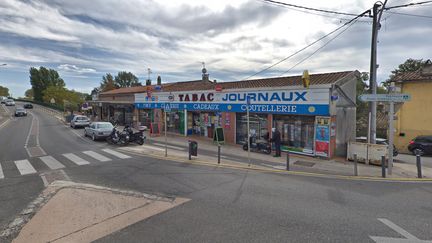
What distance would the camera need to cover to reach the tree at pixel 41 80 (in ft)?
273

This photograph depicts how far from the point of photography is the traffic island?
187 inches

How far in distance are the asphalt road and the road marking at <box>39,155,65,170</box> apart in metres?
0.35

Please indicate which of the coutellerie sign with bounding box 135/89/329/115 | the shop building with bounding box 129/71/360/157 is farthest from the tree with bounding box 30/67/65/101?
the shop building with bounding box 129/71/360/157

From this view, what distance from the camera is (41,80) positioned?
83.6 m

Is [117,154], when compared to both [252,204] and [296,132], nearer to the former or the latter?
[252,204]

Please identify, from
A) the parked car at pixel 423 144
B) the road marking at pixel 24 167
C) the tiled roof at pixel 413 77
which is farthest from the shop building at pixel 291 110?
the tiled roof at pixel 413 77

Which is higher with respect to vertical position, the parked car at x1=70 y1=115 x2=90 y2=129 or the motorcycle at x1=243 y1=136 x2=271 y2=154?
the parked car at x1=70 y1=115 x2=90 y2=129

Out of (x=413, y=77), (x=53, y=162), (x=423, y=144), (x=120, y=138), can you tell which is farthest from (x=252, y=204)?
(x=413, y=77)

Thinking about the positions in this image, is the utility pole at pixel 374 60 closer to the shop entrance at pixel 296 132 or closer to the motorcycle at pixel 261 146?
the shop entrance at pixel 296 132

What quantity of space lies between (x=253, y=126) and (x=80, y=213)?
12928 millimetres

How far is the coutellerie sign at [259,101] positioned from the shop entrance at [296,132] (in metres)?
0.58

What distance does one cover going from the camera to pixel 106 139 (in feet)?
62.8

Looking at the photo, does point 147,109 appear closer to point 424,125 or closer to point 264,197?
point 264,197

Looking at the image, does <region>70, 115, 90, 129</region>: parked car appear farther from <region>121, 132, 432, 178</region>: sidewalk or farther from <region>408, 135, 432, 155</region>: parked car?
<region>408, 135, 432, 155</region>: parked car
